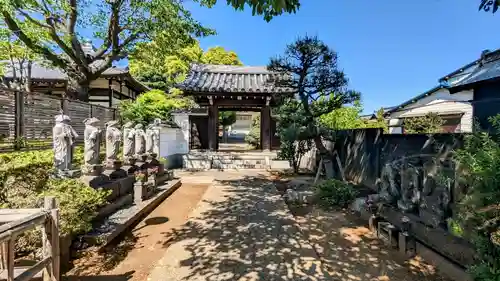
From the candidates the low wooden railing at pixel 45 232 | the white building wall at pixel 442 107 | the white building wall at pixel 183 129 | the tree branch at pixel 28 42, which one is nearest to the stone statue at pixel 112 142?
the tree branch at pixel 28 42

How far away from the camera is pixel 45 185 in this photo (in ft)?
13.3

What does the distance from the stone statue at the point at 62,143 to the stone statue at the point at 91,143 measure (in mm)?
386

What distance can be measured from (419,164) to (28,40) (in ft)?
31.0

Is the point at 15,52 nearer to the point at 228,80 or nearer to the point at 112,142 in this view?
the point at 112,142

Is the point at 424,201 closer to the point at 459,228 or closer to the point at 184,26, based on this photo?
the point at 459,228

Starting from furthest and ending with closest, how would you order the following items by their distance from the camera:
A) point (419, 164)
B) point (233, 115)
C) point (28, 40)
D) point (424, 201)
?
point (233, 115), point (28, 40), point (419, 164), point (424, 201)

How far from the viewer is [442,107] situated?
1059 cm

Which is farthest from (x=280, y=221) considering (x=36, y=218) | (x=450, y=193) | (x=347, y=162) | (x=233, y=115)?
(x=233, y=115)

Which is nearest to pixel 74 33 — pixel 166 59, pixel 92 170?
pixel 92 170

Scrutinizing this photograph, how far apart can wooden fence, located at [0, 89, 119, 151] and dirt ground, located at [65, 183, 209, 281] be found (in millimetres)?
4120

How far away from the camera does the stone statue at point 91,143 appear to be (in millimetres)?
4875

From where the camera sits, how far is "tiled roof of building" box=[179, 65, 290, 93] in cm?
1169

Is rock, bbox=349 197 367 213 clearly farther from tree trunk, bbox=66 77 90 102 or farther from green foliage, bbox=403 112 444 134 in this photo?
tree trunk, bbox=66 77 90 102

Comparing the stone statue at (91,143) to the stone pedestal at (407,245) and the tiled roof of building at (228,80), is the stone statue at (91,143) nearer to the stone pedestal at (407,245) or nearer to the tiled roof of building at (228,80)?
the stone pedestal at (407,245)
